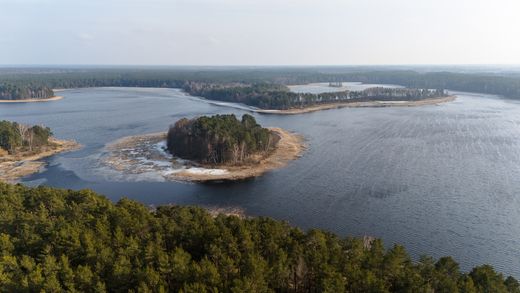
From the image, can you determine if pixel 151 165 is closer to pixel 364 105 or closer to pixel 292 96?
pixel 292 96

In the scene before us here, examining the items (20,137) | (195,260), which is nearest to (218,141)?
(195,260)

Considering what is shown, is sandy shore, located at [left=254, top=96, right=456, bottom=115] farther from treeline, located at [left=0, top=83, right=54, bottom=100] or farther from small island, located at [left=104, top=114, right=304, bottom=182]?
treeline, located at [left=0, top=83, right=54, bottom=100]

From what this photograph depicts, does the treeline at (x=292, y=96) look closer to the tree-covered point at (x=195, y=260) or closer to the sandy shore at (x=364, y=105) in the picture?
the sandy shore at (x=364, y=105)

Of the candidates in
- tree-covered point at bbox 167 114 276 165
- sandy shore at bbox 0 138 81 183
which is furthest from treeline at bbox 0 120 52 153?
tree-covered point at bbox 167 114 276 165

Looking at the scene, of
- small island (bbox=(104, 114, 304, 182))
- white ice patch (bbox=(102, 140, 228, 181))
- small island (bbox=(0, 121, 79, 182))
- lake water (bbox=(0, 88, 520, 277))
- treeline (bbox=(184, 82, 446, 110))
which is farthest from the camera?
treeline (bbox=(184, 82, 446, 110))

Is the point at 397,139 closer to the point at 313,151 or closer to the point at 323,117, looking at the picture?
the point at 313,151

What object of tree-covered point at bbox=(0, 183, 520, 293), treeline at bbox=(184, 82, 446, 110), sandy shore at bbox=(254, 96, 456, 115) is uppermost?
treeline at bbox=(184, 82, 446, 110)

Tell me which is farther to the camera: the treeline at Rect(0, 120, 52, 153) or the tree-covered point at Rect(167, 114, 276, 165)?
the treeline at Rect(0, 120, 52, 153)
